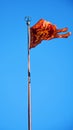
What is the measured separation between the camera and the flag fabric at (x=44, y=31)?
1109 millimetres

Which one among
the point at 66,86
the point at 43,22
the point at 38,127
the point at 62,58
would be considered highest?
the point at 43,22

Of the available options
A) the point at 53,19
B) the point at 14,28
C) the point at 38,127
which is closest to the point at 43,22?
the point at 14,28

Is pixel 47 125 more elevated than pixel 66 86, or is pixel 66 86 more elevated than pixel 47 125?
pixel 66 86

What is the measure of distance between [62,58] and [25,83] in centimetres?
46

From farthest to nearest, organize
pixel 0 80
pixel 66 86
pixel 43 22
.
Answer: pixel 66 86
pixel 0 80
pixel 43 22

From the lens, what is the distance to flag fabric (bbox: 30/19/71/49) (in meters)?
1.11

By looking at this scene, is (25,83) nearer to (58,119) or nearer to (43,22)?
(58,119)

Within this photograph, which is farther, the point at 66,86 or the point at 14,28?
the point at 66,86

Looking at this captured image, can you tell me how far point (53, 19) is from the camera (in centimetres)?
212

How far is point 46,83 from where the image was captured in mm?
2076

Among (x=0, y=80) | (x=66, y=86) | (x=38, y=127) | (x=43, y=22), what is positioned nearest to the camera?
(x=43, y=22)

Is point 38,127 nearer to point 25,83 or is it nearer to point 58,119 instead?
point 58,119

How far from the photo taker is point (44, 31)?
1123 mm

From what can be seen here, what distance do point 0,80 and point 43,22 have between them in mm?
947
